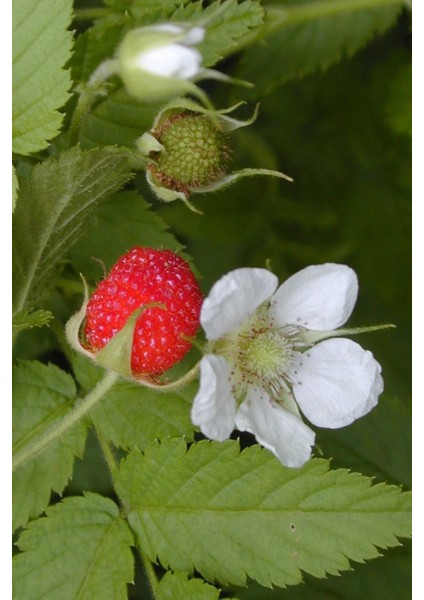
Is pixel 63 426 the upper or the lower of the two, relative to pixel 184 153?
lower

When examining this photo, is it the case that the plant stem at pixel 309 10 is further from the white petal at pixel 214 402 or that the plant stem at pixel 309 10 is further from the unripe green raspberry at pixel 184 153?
the white petal at pixel 214 402

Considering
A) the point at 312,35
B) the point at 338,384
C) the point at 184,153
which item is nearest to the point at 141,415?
the point at 338,384

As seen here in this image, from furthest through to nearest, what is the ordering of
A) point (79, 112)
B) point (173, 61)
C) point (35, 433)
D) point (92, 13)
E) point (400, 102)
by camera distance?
point (400, 102) → point (92, 13) → point (35, 433) → point (79, 112) → point (173, 61)

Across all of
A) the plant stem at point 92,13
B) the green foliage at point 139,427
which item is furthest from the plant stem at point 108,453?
the plant stem at point 92,13

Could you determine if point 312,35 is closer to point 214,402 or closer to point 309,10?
point 309,10

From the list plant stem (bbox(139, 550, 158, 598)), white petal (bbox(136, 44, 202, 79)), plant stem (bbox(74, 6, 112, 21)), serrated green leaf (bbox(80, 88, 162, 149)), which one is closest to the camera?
white petal (bbox(136, 44, 202, 79))

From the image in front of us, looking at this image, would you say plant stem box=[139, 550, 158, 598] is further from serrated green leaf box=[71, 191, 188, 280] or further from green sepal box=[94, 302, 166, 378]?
serrated green leaf box=[71, 191, 188, 280]

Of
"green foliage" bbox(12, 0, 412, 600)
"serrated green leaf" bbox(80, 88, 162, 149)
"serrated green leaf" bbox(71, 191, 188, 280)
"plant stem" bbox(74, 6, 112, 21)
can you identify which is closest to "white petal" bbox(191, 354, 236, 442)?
"green foliage" bbox(12, 0, 412, 600)
